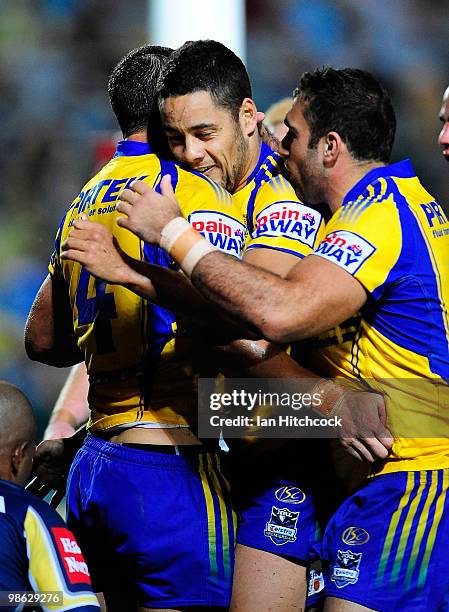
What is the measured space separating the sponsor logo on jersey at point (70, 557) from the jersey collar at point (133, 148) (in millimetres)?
1247

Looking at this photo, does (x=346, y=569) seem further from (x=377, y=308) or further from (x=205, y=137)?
(x=205, y=137)

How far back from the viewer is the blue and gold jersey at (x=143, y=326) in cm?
290

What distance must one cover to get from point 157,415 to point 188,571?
48 cm

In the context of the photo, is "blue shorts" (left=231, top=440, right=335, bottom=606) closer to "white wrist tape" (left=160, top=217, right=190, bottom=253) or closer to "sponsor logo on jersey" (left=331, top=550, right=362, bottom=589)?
"sponsor logo on jersey" (left=331, top=550, right=362, bottom=589)

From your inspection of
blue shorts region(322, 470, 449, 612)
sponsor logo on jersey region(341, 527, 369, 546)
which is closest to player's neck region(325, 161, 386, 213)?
blue shorts region(322, 470, 449, 612)

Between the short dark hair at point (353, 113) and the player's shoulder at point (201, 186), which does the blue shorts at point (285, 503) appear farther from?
the short dark hair at point (353, 113)

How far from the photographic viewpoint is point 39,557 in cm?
255

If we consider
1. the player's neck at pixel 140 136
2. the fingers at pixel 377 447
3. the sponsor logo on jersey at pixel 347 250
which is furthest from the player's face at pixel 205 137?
the fingers at pixel 377 447

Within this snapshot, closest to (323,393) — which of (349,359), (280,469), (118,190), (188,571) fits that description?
(349,359)

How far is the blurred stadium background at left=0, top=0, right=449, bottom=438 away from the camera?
30.3ft

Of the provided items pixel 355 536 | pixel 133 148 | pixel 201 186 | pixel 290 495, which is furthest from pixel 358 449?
pixel 133 148

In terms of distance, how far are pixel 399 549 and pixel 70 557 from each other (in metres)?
0.97

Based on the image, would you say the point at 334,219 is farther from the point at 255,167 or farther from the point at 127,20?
the point at 127,20

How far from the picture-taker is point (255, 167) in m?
3.20
